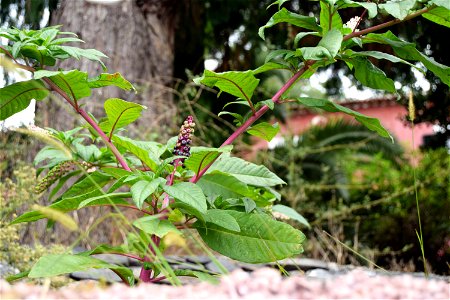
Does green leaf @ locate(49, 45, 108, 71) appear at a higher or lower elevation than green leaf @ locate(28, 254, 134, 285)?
higher

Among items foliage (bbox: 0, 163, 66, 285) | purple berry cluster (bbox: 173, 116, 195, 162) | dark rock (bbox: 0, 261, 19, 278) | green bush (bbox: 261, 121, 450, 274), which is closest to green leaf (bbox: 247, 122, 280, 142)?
purple berry cluster (bbox: 173, 116, 195, 162)

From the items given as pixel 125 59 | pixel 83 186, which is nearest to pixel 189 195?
pixel 83 186

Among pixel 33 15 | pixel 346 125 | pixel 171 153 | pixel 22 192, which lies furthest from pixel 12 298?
pixel 346 125

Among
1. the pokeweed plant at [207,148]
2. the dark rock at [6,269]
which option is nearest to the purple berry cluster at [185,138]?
the pokeweed plant at [207,148]

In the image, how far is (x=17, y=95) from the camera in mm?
1731

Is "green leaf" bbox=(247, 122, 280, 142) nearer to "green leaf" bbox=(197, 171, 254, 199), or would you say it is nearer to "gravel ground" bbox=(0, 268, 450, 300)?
"green leaf" bbox=(197, 171, 254, 199)

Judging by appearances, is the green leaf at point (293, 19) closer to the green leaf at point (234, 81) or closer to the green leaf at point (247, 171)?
the green leaf at point (234, 81)

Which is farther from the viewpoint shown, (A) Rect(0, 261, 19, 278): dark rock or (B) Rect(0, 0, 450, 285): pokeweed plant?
(A) Rect(0, 261, 19, 278): dark rock

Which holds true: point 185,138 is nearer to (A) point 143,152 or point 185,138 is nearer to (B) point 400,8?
(A) point 143,152

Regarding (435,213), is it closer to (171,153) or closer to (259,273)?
(171,153)

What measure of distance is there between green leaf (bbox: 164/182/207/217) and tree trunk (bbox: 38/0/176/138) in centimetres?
308

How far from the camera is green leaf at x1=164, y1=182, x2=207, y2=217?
1446 millimetres

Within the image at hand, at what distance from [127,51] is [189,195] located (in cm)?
369

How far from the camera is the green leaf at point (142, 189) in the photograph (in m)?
1.41
